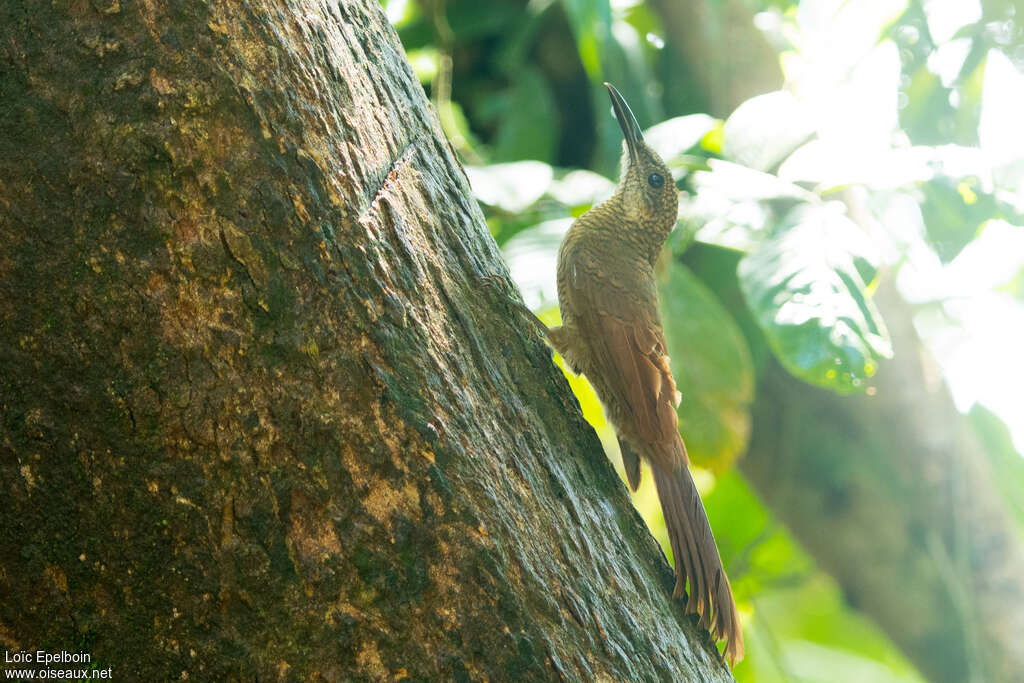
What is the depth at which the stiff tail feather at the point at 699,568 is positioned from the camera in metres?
1.73

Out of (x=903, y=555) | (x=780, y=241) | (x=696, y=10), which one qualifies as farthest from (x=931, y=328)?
(x=780, y=241)

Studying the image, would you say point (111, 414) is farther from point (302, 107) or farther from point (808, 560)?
point (808, 560)

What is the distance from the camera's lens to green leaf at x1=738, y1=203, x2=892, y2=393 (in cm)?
197

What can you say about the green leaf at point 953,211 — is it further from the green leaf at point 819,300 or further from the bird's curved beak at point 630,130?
the bird's curved beak at point 630,130

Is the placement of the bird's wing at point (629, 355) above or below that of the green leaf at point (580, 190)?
below

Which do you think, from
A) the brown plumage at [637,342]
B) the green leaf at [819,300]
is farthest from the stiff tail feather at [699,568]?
the green leaf at [819,300]

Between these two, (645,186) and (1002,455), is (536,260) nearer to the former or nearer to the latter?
(645,186)

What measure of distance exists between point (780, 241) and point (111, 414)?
1695mm

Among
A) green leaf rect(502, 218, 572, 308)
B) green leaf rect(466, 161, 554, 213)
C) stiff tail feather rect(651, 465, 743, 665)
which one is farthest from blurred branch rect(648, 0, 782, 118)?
stiff tail feather rect(651, 465, 743, 665)

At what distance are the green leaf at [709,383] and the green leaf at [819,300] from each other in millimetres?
386

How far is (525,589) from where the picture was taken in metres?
1.22

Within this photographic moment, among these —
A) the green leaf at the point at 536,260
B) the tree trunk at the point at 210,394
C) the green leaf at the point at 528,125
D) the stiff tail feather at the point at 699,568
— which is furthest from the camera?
the green leaf at the point at 528,125

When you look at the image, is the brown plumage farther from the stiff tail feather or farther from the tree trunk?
the tree trunk

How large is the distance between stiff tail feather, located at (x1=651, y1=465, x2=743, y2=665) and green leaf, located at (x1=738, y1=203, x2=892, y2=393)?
0.40 meters
